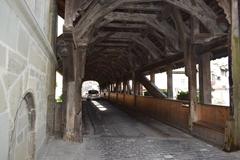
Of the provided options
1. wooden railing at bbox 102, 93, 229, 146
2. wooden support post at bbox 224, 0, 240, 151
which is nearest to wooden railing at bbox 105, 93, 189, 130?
wooden railing at bbox 102, 93, 229, 146

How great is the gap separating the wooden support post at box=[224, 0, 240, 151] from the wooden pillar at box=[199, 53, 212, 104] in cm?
173

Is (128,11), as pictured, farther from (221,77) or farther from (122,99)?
(221,77)

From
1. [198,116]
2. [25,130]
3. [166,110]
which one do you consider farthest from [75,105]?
[166,110]

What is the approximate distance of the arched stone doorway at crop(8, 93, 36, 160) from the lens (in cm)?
303

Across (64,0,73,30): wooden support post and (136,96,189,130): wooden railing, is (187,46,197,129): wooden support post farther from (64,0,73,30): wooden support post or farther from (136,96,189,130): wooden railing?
(64,0,73,30): wooden support post

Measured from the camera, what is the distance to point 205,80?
7.65 m

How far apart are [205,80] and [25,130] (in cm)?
567

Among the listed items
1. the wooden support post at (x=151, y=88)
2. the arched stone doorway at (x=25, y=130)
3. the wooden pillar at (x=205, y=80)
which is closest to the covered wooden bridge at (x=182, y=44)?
the wooden pillar at (x=205, y=80)

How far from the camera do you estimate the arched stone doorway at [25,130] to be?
3.03m

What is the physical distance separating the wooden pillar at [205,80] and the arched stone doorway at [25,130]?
5300 millimetres

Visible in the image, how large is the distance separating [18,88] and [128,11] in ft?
20.9

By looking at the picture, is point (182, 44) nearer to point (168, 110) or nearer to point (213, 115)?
point (213, 115)

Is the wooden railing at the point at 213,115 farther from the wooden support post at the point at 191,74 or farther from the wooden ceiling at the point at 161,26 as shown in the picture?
the wooden ceiling at the point at 161,26

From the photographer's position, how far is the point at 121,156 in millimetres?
5258
